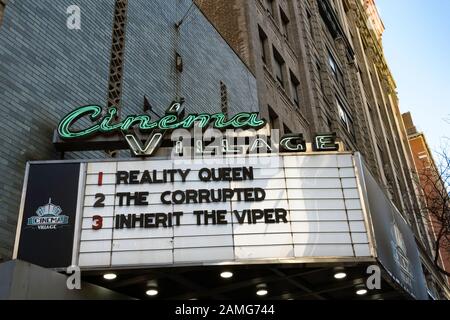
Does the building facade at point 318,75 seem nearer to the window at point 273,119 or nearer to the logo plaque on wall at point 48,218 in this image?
the window at point 273,119

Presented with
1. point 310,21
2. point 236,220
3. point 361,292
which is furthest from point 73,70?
point 310,21

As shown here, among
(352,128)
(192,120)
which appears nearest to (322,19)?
(352,128)

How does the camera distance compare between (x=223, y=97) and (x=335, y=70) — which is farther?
(x=335, y=70)

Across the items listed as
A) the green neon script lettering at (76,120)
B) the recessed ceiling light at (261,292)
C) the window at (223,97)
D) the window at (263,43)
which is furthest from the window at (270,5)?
the recessed ceiling light at (261,292)

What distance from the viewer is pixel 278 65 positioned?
26438mm

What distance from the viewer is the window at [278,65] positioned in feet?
85.1

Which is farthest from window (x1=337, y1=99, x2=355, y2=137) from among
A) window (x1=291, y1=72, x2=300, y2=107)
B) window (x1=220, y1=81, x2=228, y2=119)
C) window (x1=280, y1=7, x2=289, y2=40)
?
window (x1=220, y1=81, x2=228, y2=119)

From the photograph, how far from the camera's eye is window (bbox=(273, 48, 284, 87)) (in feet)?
85.1

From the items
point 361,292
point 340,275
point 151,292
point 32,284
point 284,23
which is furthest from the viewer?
point 284,23

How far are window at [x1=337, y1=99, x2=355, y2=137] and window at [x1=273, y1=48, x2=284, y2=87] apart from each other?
7.27 metres

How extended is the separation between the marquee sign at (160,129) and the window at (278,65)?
1458cm

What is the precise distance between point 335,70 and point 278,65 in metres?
11.1

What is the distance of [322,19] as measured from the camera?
122ft

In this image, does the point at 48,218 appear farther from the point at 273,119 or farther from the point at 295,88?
the point at 295,88
